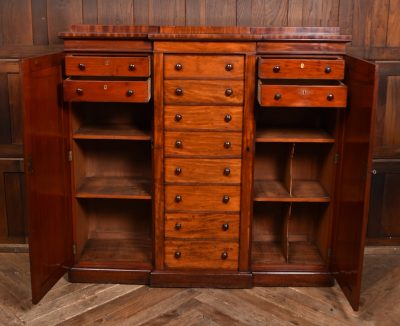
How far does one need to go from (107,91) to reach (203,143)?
0.58 meters

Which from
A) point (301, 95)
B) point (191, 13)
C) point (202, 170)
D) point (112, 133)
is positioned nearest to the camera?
point (301, 95)

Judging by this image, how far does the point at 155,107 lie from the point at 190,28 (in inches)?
17.8

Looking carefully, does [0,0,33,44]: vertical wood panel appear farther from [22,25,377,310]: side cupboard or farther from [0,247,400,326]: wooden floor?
[0,247,400,326]: wooden floor

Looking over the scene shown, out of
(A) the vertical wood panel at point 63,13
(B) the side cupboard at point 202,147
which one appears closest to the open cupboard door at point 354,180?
(B) the side cupboard at point 202,147

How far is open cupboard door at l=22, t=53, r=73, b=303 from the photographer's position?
9.00 ft

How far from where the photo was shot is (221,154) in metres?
3.10

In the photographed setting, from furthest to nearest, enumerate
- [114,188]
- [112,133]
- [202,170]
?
[114,188] → [112,133] → [202,170]

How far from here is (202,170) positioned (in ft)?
10.3

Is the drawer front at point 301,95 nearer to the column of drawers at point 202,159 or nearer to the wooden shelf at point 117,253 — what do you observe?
the column of drawers at point 202,159

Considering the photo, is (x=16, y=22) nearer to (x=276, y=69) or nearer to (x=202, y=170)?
(x=202, y=170)

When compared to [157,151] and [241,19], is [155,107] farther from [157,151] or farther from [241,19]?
[241,19]

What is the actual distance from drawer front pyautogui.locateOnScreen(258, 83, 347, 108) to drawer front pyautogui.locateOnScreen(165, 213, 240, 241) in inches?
27.2

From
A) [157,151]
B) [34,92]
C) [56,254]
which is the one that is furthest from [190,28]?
[56,254]

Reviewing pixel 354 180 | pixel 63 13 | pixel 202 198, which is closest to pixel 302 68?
pixel 354 180
